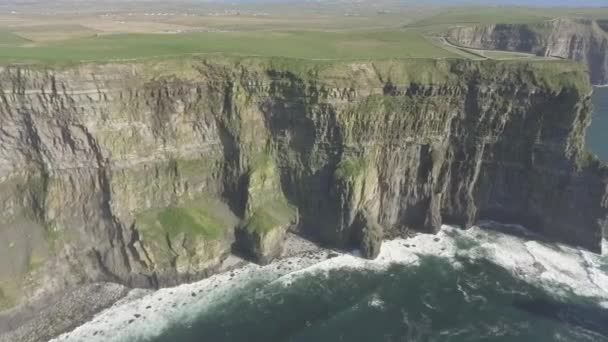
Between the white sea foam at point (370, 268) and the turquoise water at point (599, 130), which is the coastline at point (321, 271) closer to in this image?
the white sea foam at point (370, 268)

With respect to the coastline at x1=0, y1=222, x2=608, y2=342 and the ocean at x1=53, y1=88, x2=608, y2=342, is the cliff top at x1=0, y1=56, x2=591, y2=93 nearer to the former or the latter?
the coastline at x1=0, y1=222, x2=608, y2=342

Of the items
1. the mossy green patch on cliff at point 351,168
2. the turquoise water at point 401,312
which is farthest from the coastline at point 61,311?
the mossy green patch on cliff at point 351,168

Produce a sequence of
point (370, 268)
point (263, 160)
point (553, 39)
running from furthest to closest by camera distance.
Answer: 1. point (553, 39)
2. point (263, 160)
3. point (370, 268)

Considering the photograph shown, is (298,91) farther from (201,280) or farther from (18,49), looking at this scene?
(18,49)

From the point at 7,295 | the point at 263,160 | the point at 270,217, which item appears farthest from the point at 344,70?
the point at 7,295

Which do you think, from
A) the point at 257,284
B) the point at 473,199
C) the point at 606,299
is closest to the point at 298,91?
the point at 257,284

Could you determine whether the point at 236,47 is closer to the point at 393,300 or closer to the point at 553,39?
the point at 393,300

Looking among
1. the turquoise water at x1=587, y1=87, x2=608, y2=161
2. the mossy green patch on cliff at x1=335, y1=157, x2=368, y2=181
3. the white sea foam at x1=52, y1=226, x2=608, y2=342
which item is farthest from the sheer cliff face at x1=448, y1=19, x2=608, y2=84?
the mossy green patch on cliff at x1=335, y1=157, x2=368, y2=181
